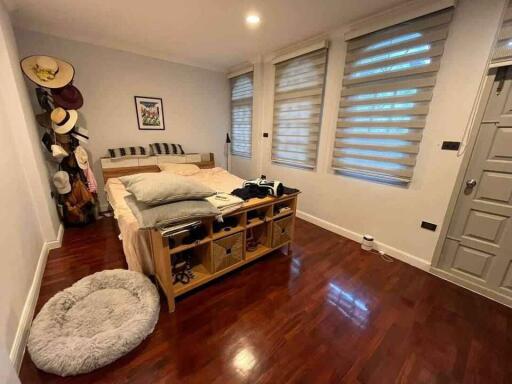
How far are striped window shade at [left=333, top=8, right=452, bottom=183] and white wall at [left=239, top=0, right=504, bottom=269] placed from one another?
9 cm

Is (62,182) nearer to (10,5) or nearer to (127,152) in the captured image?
(127,152)

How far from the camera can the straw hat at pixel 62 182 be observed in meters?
2.60

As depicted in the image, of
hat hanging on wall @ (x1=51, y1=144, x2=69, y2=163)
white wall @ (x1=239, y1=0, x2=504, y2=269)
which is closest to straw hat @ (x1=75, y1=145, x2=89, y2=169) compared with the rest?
hat hanging on wall @ (x1=51, y1=144, x2=69, y2=163)

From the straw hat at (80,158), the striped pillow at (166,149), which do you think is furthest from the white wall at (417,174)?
the straw hat at (80,158)

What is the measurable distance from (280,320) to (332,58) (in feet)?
9.48

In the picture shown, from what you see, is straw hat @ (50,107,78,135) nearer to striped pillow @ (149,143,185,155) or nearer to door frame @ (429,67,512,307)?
striped pillow @ (149,143,185,155)

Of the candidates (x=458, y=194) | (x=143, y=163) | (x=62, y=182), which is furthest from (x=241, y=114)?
(x=458, y=194)

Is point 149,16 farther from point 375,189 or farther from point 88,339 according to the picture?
point 375,189

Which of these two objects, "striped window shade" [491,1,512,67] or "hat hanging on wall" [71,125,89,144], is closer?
"striped window shade" [491,1,512,67]

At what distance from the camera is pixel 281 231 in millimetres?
2252

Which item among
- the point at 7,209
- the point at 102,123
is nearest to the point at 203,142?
Answer: the point at 102,123

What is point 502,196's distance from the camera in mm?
1741

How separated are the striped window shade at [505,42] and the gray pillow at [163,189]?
241cm

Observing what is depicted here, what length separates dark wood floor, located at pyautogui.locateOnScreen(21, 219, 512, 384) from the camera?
48.8 inches
